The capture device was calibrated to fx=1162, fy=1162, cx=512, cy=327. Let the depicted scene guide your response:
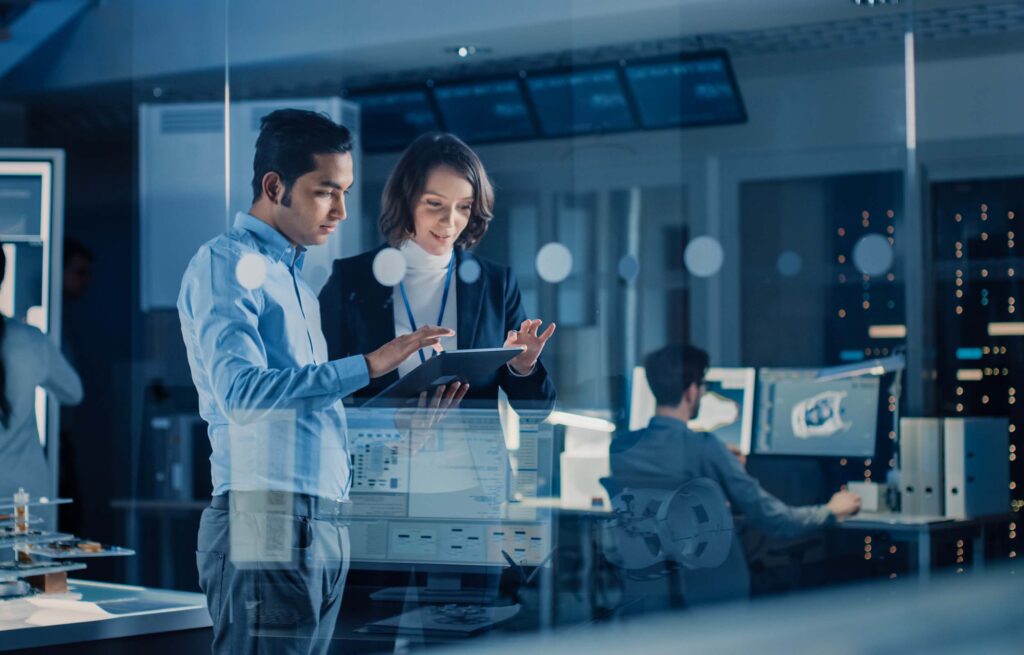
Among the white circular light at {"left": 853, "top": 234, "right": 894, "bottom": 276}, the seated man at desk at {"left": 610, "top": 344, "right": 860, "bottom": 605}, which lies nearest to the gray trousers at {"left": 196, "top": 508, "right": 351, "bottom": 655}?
the seated man at desk at {"left": 610, "top": 344, "right": 860, "bottom": 605}

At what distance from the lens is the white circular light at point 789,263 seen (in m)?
5.68

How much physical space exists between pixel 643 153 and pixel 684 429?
1.92m

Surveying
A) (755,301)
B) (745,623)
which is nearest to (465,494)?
(745,623)

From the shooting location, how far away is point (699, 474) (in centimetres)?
409

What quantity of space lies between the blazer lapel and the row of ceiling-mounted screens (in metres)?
1.04

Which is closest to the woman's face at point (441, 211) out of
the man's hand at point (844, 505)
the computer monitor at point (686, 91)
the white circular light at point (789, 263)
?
the man's hand at point (844, 505)

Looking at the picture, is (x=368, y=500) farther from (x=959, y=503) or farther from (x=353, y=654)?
(x=959, y=503)

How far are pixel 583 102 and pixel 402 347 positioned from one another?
2564 mm

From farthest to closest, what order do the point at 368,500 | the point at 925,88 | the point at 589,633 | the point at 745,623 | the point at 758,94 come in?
1. the point at 758,94
2. the point at 925,88
3. the point at 589,633
4. the point at 368,500
5. the point at 745,623

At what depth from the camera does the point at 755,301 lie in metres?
5.66

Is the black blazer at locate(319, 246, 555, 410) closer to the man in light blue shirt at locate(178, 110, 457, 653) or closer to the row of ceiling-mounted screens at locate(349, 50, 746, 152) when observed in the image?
the man in light blue shirt at locate(178, 110, 457, 653)

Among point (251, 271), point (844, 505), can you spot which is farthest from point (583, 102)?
point (251, 271)

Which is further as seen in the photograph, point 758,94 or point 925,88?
point 758,94

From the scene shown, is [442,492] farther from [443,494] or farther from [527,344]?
[527,344]
